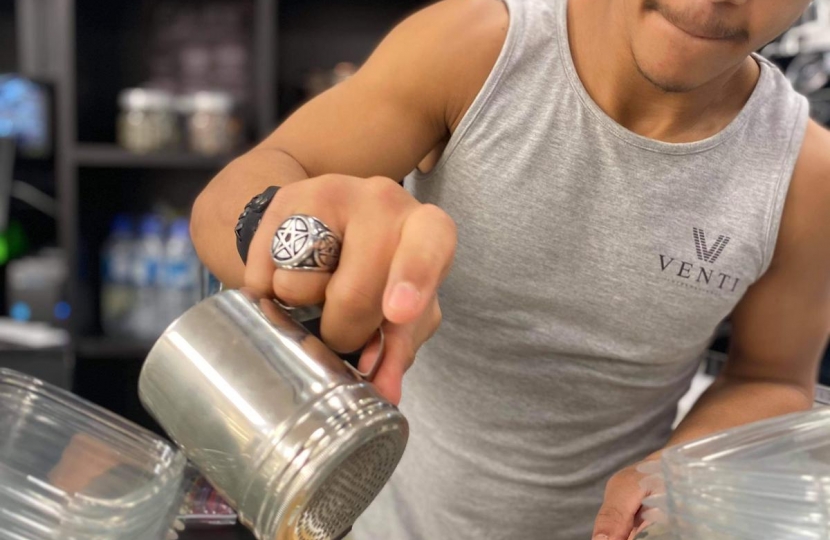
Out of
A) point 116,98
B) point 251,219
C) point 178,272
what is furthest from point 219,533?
point 116,98

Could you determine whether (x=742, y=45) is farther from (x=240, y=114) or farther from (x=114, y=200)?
(x=114, y=200)

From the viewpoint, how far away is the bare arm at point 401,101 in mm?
639

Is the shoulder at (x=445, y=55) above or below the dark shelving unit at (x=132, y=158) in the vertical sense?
above

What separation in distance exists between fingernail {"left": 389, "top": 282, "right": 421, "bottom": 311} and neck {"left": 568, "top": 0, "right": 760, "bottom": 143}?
1.40 feet

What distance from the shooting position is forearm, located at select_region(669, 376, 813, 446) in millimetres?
688

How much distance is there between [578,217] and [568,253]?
0.04 meters

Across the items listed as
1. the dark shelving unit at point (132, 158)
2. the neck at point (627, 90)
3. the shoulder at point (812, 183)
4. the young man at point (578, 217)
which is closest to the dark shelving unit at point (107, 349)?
the dark shelving unit at point (132, 158)

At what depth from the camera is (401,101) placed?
0.67m

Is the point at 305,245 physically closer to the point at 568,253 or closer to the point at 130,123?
the point at 568,253

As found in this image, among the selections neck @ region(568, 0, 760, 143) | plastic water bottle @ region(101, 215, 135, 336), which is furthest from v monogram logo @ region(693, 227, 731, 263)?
plastic water bottle @ region(101, 215, 135, 336)

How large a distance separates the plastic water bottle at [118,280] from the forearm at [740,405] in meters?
1.48

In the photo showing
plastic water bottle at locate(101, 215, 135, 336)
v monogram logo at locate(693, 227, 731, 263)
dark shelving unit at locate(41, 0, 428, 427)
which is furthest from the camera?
plastic water bottle at locate(101, 215, 135, 336)

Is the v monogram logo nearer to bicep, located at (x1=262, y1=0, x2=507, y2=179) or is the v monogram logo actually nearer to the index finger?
bicep, located at (x1=262, y1=0, x2=507, y2=179)

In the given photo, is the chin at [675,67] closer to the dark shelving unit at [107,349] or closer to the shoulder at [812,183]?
the shoulder at [812,183]
